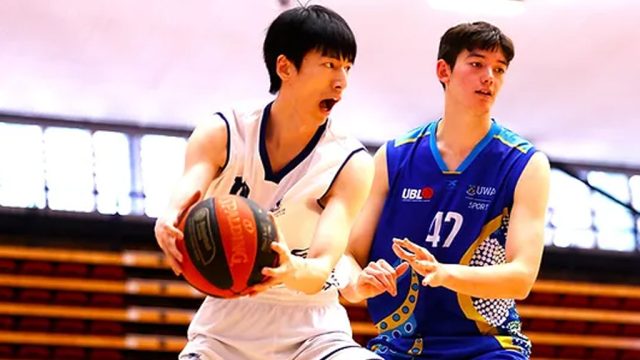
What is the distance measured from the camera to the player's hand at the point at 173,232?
3.22 m

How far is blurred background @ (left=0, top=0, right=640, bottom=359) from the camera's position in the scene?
10.7 meters

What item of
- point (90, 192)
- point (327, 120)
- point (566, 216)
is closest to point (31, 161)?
point (90, 192)

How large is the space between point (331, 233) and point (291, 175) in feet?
1.13

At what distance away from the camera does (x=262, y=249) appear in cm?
313

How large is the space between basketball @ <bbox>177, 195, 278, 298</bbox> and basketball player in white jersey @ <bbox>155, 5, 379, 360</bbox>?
0.45 m

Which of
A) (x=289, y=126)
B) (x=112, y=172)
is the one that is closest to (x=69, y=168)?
(x=112, y=172)

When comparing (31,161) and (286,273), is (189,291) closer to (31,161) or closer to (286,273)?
(31,161)

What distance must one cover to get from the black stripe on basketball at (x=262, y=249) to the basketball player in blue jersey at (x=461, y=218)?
68 cm

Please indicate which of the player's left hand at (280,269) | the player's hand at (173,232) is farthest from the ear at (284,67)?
A: the player's left hand at (280,269)

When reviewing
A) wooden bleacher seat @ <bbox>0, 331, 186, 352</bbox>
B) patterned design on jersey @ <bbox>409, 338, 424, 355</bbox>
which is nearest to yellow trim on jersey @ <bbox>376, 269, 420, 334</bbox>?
patterned design on jersey @ <bbox>409, 338, 424, 355</bbox>

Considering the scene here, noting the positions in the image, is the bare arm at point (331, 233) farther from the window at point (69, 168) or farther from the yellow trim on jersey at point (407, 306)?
the window at point (69, 168)

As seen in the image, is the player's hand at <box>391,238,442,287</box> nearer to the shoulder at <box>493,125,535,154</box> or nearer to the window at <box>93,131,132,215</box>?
the shoulder at <box>493,125,535,154</box>

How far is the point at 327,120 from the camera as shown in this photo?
3.98 meters

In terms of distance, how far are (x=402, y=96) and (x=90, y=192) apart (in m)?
4.35
